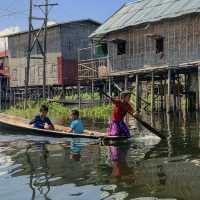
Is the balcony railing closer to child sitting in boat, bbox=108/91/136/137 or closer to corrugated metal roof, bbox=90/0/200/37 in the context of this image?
corrugated metal roof, bbox=90/0/200/37

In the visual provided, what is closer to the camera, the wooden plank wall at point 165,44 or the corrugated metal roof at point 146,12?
the corrugated metal roof at point 146,12

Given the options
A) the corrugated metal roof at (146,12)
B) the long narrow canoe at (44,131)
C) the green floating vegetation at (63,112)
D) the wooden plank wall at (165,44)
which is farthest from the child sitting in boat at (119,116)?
the green floating vegetation at (63,112)

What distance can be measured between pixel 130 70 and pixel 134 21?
2525 mm

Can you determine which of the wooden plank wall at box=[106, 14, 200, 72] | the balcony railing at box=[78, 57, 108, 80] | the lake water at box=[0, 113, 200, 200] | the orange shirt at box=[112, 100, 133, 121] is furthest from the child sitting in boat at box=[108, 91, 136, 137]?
the balcony railing at box=[78, 57, 108, 80]

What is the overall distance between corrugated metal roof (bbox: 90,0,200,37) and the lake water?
364 inches

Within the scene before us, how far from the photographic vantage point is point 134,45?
25.3 meters

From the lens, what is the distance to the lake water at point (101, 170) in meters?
7.41

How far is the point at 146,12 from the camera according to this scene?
24203 mm

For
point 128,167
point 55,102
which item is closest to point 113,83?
point 55,102

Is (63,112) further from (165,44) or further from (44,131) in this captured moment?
(44,131)

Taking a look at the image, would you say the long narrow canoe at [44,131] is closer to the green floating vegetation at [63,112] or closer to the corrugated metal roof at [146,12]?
the green floating vegetation at [63,112]

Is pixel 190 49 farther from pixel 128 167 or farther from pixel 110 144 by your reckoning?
pixel 128 167

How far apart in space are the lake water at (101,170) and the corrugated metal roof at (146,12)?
924cm

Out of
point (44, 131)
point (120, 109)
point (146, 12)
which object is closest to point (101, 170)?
point (120, 109)
